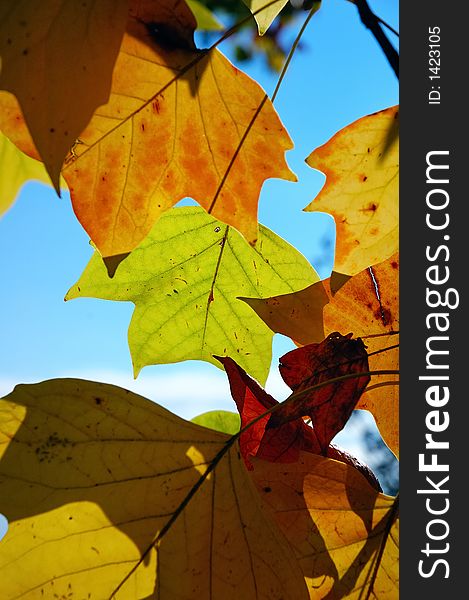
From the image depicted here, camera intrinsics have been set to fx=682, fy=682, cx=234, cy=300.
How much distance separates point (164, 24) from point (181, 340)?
327 mm

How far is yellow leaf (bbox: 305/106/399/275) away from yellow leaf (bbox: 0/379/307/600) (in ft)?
0.66

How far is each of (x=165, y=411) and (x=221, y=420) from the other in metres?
0.19

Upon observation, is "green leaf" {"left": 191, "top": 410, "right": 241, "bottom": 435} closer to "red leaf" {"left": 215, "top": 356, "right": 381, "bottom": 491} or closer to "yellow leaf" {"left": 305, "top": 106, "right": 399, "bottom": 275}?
"red leaf" {"left": 215, "top": 356, "right": 381, "bottom": 491}

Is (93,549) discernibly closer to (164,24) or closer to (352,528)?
(352,528)

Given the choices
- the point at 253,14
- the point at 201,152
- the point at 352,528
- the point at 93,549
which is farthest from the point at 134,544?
the point at 253,14

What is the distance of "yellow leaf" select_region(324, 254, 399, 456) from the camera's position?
62cm

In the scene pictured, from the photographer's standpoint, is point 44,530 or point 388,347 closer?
point 44,530

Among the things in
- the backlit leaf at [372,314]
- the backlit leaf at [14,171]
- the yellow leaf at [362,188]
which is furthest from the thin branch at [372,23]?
the backlit leaf at [14,171]

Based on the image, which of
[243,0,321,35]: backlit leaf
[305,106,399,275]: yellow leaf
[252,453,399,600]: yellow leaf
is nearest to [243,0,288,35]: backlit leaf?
[243,0,321,35]: backlit leaf

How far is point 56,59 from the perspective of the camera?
419 millimetres

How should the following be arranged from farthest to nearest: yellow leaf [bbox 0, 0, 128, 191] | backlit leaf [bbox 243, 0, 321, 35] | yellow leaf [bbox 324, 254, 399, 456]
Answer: yellow leaf [bbox 324, 254, 399, 456], backlit leaf [bbox 243, 0, 321, 35], yellow leaf [bbox 0, 0, 128, 191]

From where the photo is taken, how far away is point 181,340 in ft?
2.26

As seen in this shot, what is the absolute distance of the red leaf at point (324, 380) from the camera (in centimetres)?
54

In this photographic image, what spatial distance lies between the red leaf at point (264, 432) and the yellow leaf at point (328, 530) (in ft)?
0.09
